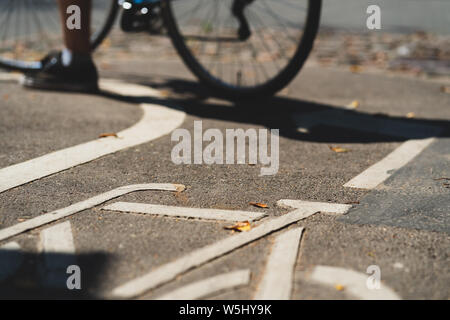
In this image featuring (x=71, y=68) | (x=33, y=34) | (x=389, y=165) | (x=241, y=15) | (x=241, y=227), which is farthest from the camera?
(x=33, y=34)

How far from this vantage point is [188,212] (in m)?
2.58

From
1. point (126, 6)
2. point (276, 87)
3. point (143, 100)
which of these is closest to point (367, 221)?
point (276, 87)

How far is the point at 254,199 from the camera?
2768 mm

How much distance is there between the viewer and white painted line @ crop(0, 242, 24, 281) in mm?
2047

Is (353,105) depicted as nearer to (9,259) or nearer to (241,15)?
(241,15)

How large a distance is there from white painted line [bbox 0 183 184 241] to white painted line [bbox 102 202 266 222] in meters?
0.10

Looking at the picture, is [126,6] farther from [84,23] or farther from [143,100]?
[143,100]

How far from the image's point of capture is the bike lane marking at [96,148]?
3.01 m

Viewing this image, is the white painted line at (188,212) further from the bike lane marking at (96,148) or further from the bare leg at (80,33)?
the bare leg at (80,33)

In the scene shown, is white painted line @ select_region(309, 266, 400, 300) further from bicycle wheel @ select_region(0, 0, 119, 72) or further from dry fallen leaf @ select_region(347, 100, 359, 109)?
bicycle wheel @ select_region(0, 0, 119, 72)

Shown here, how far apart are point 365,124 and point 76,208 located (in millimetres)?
2289

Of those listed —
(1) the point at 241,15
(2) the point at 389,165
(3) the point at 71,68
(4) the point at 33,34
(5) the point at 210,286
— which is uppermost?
(1) the point at 241,15

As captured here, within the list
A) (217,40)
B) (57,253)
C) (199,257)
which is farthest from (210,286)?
(217,40)

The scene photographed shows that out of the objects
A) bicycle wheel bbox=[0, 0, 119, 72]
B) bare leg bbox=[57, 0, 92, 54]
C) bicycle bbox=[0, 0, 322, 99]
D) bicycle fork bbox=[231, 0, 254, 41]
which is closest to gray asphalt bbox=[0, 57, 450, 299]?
bicycle bbox=[0, 0, 322, 99]
